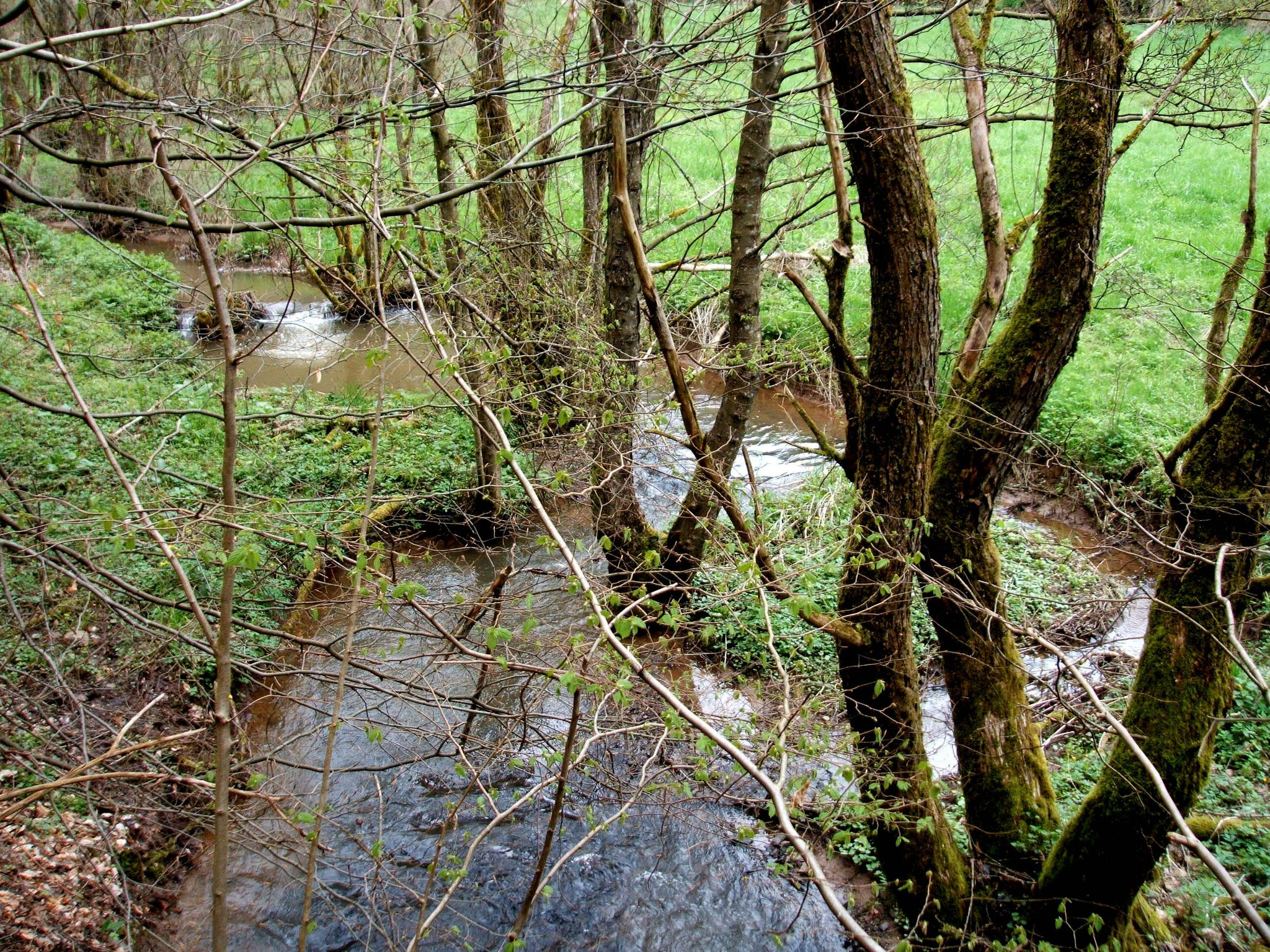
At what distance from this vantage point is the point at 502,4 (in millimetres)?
6617

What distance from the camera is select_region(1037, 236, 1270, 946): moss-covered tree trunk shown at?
3521mm

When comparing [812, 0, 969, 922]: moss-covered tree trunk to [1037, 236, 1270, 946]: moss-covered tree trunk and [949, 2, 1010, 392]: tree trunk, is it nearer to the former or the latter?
[949, 2, 1010, 392]: tree trunk

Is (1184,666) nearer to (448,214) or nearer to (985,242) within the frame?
(985,242)

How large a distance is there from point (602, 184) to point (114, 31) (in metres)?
5.79

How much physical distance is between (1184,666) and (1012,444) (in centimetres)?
127

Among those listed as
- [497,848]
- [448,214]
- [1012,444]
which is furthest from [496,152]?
[497,848]

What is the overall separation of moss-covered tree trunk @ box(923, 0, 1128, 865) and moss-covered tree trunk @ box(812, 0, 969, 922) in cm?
29

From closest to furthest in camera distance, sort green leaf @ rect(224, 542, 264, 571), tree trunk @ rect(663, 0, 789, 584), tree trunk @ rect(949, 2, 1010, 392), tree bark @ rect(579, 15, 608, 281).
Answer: green leaf @ rect(224, 542, 264, 571), tree trunk @ rect(949, 2, 1010, 392), tree trunk @ rect(663, 0, 789, 584), tree bark @ rect(579, 15, 608, 281)

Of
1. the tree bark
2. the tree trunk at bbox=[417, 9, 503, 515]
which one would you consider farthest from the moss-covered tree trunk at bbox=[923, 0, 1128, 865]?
the tree bark

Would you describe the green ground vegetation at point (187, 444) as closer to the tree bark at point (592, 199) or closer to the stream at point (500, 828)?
the stream at point (500, 828)

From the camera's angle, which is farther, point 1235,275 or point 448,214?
point 448,214

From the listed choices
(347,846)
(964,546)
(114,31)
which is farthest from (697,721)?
(347,846)

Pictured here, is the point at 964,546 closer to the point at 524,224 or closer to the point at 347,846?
the point at 347,846

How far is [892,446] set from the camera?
3.87m
